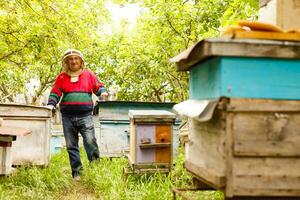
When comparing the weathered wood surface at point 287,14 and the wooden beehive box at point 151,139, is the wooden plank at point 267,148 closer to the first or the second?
the weathered wood surface at point 287,14

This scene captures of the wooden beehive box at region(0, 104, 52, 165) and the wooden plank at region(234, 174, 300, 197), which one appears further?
the wooden beehive box at region(0, 104, 52, 165)

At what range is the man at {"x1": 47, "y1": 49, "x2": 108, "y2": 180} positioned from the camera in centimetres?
591

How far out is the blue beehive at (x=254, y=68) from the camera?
2.28 m

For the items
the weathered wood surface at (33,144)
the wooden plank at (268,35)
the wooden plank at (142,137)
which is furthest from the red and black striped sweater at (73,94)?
the wooden plank at (268,35)

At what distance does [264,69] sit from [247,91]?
0.52 ft

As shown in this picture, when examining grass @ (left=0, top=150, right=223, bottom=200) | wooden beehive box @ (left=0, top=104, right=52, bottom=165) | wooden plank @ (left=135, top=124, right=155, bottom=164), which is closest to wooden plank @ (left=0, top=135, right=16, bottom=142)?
grass @ (left=0, top=150, right=223, bottom=200)

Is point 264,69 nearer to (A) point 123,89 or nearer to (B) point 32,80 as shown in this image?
(A) point 123,89

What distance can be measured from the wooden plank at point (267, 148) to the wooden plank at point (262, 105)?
178mm

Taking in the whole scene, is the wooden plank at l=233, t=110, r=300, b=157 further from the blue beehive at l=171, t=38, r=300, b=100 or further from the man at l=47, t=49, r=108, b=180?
the man at l=47, t=49, r=108, b=180

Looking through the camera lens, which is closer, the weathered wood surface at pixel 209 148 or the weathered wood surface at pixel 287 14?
the weathered wood surface at pixel 209 148

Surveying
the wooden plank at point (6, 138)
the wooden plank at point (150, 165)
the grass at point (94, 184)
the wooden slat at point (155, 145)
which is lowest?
the grass at point (94, 184)

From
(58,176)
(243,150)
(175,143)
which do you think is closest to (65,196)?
(58,176)

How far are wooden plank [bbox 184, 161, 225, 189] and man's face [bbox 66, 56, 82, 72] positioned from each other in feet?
10.7

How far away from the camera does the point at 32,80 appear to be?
61.0ft
